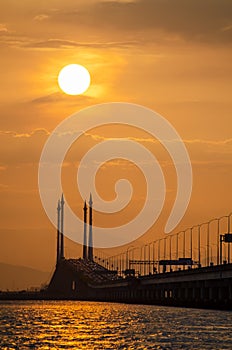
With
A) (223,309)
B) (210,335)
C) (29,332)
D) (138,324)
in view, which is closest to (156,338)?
(210,335)

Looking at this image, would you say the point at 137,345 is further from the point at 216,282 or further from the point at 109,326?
the point at 216,282

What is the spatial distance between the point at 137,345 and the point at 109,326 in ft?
106

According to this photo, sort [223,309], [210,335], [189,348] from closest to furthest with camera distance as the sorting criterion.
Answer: [189,348] → [210,335] → [223,309]

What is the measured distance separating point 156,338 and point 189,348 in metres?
12.5

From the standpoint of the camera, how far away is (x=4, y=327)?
5037 inches

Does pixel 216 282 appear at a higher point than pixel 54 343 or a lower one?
higher

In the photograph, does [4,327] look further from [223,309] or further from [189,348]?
[223,309]

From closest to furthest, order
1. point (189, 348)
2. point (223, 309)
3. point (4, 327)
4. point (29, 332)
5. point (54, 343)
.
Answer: point (189, 348)
point (54, 343)
point (29, 332)
point (4, 327)
point (223, 309)

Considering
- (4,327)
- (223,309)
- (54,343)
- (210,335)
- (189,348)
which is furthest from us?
(223,309)

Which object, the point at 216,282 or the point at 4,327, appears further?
the point at 216,282

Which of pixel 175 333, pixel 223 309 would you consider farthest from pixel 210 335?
pixel 223 309

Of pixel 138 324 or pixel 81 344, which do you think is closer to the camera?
pixel 81 344

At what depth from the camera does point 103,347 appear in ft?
310

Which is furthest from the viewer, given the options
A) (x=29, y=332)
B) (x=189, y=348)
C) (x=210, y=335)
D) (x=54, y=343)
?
(x=29, y=332)
